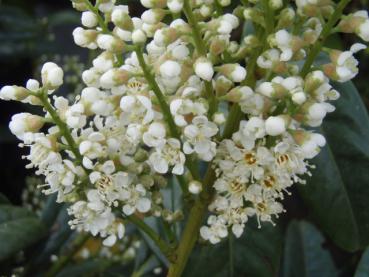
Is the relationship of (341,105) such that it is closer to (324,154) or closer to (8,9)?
(324,154)

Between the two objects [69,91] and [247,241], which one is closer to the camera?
[247,241]

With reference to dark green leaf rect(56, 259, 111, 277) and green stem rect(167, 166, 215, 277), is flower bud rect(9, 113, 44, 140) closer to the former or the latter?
green stem rect(167, 166, 215, 277)

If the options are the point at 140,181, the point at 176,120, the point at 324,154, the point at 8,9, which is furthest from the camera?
the point at 8,9

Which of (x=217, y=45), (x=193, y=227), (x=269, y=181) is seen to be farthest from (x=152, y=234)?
(x=217, y=45)

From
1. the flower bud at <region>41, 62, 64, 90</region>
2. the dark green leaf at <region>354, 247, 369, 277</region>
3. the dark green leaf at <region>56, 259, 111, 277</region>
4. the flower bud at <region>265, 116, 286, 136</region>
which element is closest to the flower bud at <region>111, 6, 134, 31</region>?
the flower bud at <region>41, 62, 64, 90</region>

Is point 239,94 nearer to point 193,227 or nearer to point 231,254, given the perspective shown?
point 193,227

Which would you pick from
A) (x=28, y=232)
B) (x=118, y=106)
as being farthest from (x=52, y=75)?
(x=28, y=232)
